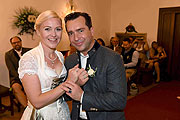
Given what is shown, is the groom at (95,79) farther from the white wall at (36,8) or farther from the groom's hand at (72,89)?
the white wall at (36,8)

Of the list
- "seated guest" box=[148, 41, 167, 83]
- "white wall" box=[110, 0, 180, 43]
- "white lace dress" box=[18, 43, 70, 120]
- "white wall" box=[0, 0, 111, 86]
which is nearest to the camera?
"white lace dress" box=[18, 43, 70, 120]

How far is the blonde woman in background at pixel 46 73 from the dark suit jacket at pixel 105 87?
0.16 meters

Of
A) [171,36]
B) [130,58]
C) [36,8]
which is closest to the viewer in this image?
[130,58]

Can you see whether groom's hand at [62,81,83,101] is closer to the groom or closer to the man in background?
the groom

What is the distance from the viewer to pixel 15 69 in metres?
3.78

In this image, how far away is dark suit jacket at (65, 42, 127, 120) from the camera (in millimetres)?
1186

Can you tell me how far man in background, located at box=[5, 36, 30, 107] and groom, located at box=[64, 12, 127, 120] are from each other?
2.40 meters

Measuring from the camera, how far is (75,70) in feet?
3.92

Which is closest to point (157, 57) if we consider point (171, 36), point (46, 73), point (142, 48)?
point (142, 48)

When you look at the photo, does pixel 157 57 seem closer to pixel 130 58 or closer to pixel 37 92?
pixel 130 58

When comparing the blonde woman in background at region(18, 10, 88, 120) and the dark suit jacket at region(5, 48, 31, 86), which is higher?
the blonde woman in background at region(18, 10, 88, 120)

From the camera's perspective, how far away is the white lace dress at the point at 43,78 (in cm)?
130

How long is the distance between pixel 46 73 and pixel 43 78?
5 cm

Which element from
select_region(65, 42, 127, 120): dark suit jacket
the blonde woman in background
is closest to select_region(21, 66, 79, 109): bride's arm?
the blonde woman in background
